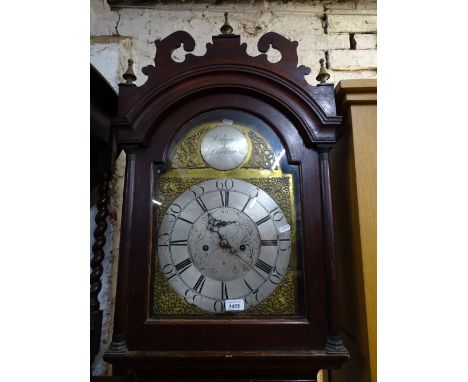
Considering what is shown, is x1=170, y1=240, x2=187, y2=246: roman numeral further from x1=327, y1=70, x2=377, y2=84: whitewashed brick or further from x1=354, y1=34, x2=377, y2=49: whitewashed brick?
x1=354, y1=34, x2=377, y2=49: whitewashed brick

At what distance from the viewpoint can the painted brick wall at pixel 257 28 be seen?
114 cm

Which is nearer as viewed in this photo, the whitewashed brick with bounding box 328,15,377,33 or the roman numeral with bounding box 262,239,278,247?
the roman numeral with bounding box 262,239,278,247

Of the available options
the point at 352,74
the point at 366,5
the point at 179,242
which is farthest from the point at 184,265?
the point at 366,5

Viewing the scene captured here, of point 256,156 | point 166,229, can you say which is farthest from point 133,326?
point 256,156

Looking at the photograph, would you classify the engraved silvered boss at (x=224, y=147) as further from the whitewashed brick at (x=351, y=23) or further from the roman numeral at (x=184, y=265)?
the whitewashed brick at (x=351, y=23)

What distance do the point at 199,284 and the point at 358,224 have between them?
1.20ft

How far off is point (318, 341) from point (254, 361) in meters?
0.13

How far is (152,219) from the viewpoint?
72 cm

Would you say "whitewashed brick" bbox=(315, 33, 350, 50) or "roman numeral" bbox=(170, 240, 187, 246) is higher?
"whitewashed brick" bbox=(315, 33, 350, 50)

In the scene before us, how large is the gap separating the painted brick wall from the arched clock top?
1.28 ft

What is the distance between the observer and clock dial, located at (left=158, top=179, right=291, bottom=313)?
70cm

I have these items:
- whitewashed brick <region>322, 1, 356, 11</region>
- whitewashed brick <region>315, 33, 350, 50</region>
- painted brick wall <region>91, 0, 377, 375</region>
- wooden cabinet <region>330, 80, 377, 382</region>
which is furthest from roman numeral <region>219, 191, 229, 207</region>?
whitewashed brick <region>322, 1, 356, 11</region>

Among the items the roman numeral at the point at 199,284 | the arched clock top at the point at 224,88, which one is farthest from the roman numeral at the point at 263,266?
the arched clock top at the point at 224,88

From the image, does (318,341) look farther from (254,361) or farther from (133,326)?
(133,326)
